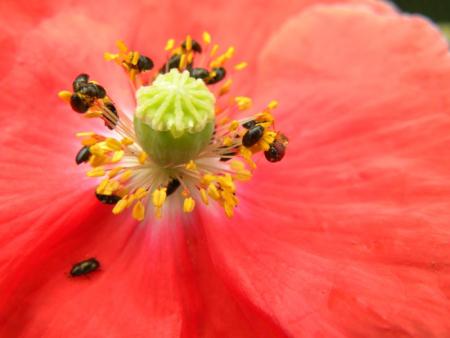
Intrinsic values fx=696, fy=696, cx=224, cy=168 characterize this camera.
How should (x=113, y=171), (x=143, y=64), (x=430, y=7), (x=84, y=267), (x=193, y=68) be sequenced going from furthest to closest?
(x=430, y=7), (x=193, y=68), (x=143, y=64), (x=113, y=171), (x=84, y=267)

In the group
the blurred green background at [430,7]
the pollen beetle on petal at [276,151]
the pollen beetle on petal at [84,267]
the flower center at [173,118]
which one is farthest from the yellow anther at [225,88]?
the blurred green background at [430,7]

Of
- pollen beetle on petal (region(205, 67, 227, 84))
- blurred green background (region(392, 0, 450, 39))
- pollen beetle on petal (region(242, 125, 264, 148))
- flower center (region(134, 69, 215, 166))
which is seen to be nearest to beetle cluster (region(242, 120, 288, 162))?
pollen beetle on petal (region(242, 125, 264, 148))

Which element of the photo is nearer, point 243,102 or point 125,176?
point 125,176

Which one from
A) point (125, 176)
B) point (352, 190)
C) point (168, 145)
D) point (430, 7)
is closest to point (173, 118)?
point (168, 145)

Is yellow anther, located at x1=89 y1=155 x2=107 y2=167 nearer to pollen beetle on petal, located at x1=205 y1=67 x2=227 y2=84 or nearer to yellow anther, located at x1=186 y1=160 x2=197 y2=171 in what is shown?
yellow anther, located at x1=186 y1=160 x2=197 y2=171

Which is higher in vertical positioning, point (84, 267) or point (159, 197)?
point (159, 197)

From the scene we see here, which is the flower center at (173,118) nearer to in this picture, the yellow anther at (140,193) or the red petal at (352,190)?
the yellow anther at (140,193)

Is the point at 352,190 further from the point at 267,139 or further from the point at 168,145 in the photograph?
the point at 168,145
